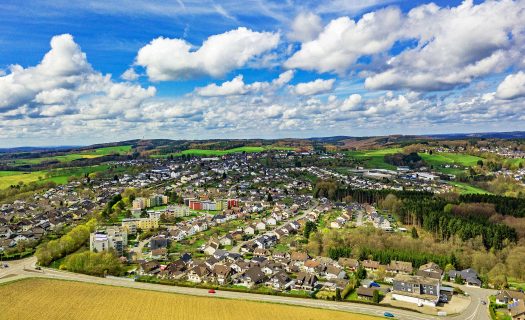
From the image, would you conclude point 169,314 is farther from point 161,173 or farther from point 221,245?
point 161,173

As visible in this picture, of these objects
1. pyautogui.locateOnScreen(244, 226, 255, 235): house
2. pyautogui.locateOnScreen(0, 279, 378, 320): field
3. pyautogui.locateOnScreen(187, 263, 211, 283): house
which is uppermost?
pyautogui.locateOnScreen(0, 279, 378, 320): field

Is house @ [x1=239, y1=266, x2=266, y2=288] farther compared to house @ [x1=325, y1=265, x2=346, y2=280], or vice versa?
house @ [x1=325, y1=265, x2=346, y2=280]

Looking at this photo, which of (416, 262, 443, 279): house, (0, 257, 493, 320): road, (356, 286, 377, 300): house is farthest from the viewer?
(416, 262, 443, 279): house

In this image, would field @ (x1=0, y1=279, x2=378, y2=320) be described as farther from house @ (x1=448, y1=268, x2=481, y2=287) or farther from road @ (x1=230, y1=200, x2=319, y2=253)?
road @ (x1=230, y1=200, x2=319, y2=253)

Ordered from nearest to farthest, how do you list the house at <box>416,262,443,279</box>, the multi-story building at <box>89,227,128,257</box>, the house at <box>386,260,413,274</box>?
1. the house at <box>416,262,443,279</box>
2. the house at <box>386,260,413,274</box>
3. the multi-story building at <box>89,227,128,257</box>

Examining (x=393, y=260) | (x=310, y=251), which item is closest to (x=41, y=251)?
(x=310, y=251)

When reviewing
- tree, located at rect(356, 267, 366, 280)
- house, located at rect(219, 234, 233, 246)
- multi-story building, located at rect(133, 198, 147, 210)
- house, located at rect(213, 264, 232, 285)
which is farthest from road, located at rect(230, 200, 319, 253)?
multi-story building, located at rect(133, 198, 147, 210)
